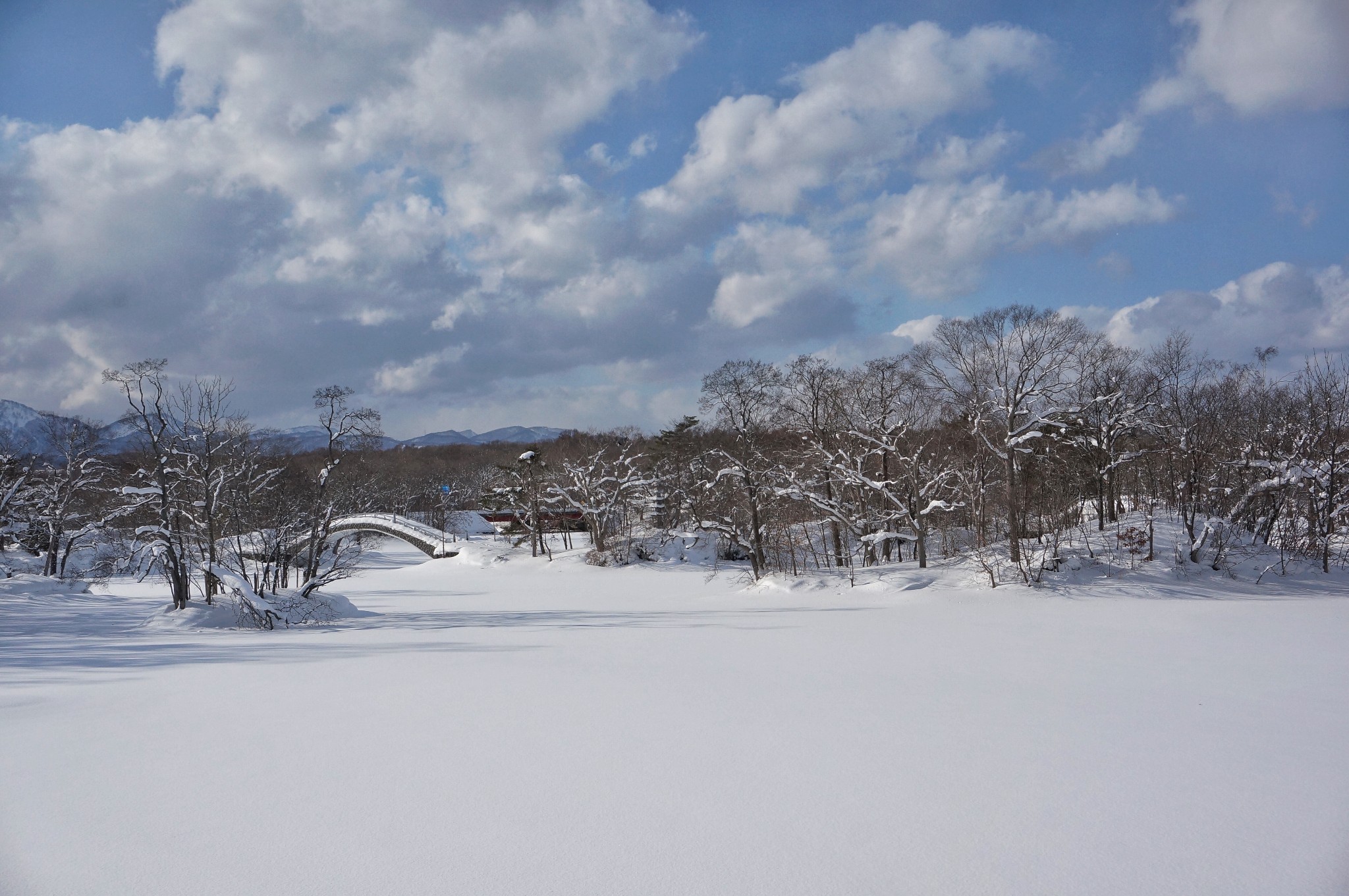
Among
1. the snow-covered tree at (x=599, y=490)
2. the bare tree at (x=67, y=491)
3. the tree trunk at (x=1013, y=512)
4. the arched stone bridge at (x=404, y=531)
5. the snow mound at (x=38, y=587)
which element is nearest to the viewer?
the tree trunk at (x=1013, y=512)

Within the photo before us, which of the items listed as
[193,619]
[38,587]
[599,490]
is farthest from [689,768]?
[599,490]

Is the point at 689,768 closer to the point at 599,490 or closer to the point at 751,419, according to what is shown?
the point at 751,419

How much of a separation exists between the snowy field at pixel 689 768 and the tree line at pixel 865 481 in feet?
31.0

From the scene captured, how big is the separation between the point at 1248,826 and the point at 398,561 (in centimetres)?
5512

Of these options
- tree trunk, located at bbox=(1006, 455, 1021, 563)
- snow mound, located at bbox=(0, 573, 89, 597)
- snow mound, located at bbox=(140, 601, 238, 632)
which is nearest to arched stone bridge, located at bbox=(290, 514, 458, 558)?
snow mound, located at bbox=(0, 573, 89, 597)

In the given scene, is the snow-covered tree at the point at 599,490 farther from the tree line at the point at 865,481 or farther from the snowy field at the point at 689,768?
the snowy field at the point at 689,768

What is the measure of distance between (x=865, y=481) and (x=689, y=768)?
67.4 ft

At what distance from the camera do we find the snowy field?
4141 mm

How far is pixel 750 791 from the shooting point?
5301mm

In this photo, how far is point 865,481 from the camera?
2527 centimetres

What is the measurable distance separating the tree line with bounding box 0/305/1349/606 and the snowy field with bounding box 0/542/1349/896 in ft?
31.0

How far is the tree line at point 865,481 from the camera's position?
70.9 ft

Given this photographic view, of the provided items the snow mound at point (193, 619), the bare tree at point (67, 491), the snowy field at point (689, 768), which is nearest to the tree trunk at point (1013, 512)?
the snowy field at point (689, 768)

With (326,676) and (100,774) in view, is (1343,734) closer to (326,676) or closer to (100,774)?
(100,774)
